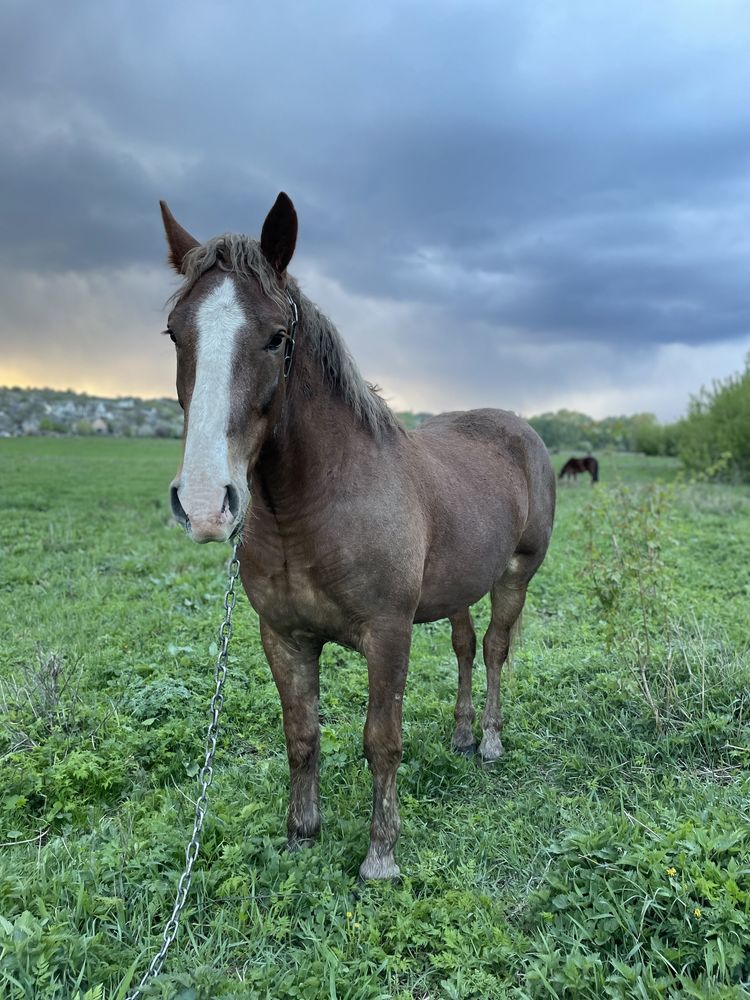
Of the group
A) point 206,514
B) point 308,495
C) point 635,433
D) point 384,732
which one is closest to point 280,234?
point 308,495

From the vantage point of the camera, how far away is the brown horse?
2.19 m

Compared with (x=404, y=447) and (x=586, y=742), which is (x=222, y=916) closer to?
(x=404, y=447)

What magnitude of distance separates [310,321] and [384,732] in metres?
1.89

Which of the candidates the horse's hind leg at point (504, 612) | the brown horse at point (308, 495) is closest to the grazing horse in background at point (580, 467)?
the horse's hind leg at point (504, 612)

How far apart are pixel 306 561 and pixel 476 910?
163 cm

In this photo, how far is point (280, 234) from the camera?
246 cm

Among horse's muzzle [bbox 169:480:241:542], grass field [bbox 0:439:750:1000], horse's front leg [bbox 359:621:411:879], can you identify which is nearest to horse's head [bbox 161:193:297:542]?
horse's muzzle [bbox 169:480:241:542]

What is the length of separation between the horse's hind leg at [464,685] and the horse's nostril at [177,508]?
105 inches

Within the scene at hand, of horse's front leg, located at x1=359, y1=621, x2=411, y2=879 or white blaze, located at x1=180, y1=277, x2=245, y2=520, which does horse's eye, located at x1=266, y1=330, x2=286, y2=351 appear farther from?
horse's front leg, located at x1=359, y1=621, x2=411, y2=879

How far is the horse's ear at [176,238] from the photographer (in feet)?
8.73

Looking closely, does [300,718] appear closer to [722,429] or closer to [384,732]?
[384,732]

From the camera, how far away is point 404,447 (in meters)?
3.34

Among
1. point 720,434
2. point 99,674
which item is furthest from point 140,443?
point 99,674

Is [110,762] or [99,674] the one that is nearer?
[110,762]
